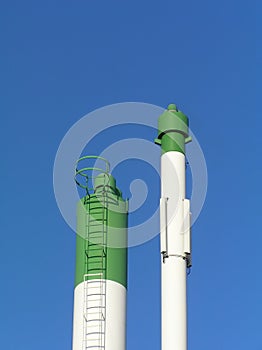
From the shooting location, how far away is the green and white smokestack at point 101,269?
3656cm

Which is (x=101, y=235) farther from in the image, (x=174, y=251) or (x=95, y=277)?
(x=174, y=251)

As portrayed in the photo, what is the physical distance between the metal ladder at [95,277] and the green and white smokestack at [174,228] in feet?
9.68

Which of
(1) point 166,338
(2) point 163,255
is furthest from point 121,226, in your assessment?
(1) point 166,338

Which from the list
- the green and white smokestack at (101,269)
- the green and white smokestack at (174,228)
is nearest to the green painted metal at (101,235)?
the green and white smokestack at (101,269)

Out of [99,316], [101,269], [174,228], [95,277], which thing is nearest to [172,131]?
[174,228]

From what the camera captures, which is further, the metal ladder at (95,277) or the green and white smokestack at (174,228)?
the metal ladder at (95,277)

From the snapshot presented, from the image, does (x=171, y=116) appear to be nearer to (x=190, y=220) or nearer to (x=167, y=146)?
(x=167, y=146)

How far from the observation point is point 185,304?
35.1 meters

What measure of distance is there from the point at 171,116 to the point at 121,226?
510 cm

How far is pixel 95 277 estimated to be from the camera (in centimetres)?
3762

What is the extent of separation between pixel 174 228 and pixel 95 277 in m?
3.99

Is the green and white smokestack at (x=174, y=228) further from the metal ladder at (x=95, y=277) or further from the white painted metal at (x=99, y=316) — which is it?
the metal ladder at (x=95, y=277)

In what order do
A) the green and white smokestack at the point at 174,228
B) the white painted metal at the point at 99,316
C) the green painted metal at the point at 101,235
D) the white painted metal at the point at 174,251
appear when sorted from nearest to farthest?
the white painted metal at the point at 174,251 → the green and white smokestack at the point at 174,228 → the white painted metal at the point at 99,316 → the green painted metal at the point at 101,235

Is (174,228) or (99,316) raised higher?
(174,228)
